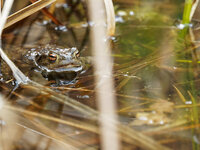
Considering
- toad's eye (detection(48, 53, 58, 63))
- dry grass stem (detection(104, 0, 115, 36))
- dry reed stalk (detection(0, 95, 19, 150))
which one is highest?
dry grass stem (detection(104, 0, 115, 36))

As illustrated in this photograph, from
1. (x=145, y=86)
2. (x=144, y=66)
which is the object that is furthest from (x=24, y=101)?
(x=144, y=66)

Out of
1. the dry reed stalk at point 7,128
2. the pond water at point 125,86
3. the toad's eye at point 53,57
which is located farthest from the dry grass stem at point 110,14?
the dry reed stalk at point 7,128

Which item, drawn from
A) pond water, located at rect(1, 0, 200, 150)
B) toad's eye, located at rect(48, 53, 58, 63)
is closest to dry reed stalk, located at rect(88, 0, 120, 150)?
pond water, located at rect(1, 0, 200, 150)

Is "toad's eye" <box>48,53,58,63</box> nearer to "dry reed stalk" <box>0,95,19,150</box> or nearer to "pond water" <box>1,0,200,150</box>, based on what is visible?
"pond water" <box>1,0,200,150</box>

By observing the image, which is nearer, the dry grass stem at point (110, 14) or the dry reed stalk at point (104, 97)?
the dry reed stalk at point (104, 97)

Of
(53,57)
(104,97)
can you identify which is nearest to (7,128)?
(104,97)

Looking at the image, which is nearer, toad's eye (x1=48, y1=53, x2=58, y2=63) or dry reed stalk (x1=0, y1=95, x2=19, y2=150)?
dry reed stalk (x1=0, y1=95, x2=19, y2=150)

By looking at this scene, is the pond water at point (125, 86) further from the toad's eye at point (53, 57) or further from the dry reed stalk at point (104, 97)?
the toad's eye at point (53, 57)

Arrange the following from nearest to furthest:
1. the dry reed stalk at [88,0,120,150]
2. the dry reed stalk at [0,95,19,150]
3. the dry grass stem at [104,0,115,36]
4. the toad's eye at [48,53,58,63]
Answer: the dry reed stalk at [88,0,120,150], the dry reed stalk at [0,95,19,150], the dry grass stem at [104,0,115,36], the toad's eye at [48,53,58,63]
